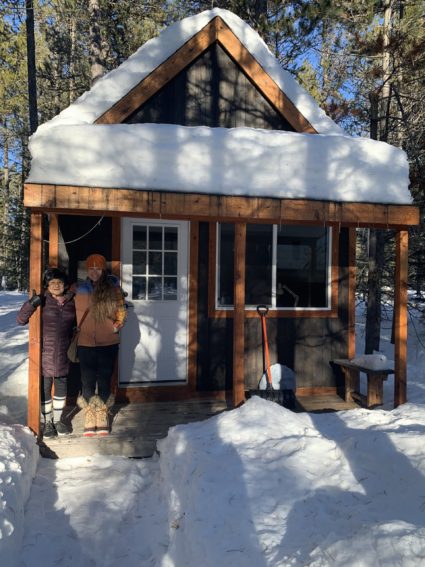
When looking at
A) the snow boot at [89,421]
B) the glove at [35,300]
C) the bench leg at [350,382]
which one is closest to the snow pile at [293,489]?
the snow boot at [89,421]

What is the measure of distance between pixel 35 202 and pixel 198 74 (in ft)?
9.87

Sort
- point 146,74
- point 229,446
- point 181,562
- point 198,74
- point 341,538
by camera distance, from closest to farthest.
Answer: point 341,538 < point 181,562 < point 229,446 < point 146,74 < point 198,74

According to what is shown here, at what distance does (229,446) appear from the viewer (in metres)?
3.49

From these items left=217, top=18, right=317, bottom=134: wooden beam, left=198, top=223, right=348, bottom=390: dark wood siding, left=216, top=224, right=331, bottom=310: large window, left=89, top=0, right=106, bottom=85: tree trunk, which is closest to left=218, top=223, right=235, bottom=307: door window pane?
left=216, top=224, right=331, bottom=310: large window

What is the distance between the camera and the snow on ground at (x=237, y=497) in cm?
237

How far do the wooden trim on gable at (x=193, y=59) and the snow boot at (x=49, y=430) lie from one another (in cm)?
345

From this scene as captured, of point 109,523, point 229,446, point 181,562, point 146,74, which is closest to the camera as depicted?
point 181,562

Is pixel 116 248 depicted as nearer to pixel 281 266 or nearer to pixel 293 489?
pixel 281 266

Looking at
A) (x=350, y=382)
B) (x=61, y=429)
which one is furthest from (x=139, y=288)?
(x=350, y=382)

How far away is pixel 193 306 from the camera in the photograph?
576 cm

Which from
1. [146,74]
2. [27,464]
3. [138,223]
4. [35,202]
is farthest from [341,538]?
[146,74]

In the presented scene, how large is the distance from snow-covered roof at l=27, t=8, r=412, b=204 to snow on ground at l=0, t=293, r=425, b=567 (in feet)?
7.59

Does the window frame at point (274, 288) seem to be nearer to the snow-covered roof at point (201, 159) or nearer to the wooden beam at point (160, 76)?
the snow-covered roof at point (201, 159)

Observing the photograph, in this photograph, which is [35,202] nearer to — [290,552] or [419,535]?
[290,552]
